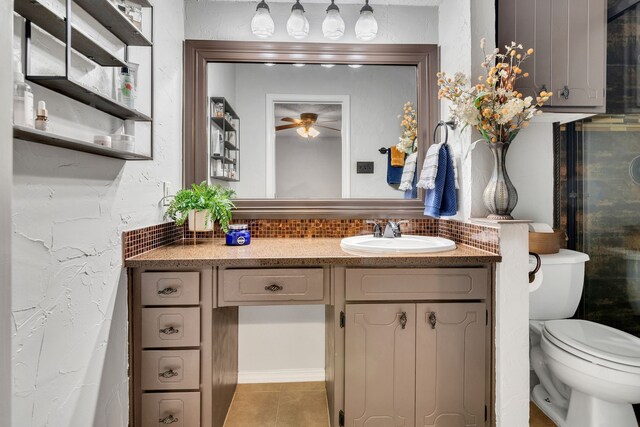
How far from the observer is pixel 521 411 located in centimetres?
150

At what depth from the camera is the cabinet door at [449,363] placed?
4.83 ft

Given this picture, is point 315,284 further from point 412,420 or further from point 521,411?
point 521,411

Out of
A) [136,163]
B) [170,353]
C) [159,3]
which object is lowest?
[170,353]

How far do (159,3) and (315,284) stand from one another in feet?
4.82

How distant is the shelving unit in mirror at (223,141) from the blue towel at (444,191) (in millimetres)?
1089

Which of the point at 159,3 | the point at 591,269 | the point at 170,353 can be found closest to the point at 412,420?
the point at 170,353

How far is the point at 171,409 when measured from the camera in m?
1.42

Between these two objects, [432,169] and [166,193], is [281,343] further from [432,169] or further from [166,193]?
[432,169]

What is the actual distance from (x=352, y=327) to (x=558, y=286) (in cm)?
113

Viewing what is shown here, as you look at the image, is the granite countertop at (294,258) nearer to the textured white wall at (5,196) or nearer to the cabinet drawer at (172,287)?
the cabinet drawer at (172,287)

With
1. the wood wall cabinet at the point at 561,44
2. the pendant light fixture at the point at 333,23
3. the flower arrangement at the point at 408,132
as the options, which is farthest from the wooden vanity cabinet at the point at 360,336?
the pendant light fixture at the point at 333,23

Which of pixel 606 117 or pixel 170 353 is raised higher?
pixel 606 117

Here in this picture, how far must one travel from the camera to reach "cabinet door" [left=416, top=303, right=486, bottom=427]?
147 centimetres

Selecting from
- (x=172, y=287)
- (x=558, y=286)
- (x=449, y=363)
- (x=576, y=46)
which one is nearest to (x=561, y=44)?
(x=576, y=46)
